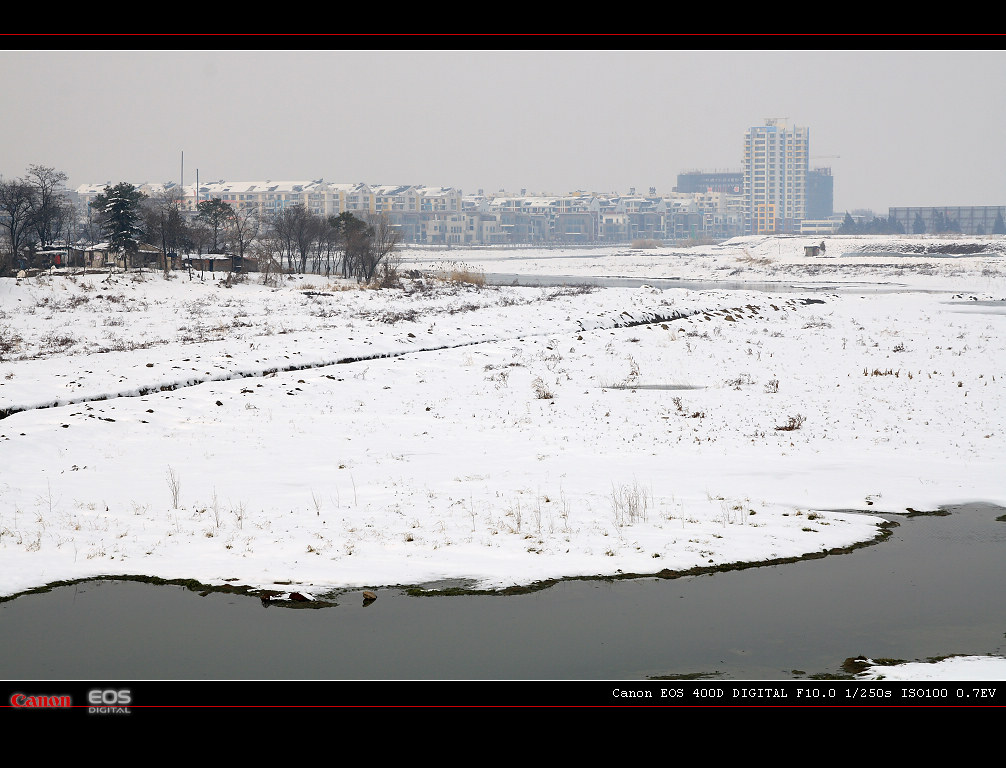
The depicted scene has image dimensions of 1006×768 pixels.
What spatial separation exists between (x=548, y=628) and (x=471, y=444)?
736 centimetres

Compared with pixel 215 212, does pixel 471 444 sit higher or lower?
lower

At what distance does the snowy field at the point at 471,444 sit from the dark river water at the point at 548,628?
0.47 metres

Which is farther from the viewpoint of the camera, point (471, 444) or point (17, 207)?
point (17, 207)

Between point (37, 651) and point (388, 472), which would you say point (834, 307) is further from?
point (37, 651)

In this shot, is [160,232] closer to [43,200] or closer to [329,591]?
[43,200]

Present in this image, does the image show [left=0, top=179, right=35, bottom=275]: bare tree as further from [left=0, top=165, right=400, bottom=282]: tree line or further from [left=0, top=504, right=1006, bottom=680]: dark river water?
[left=0, top=504, right=1006, bottom=680]: dark river water

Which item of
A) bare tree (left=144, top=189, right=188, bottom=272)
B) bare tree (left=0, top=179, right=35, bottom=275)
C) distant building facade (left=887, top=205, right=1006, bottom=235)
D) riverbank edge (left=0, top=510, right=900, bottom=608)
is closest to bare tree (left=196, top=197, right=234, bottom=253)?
bare tree (left=144, top=189, right=188, bottom=272)
